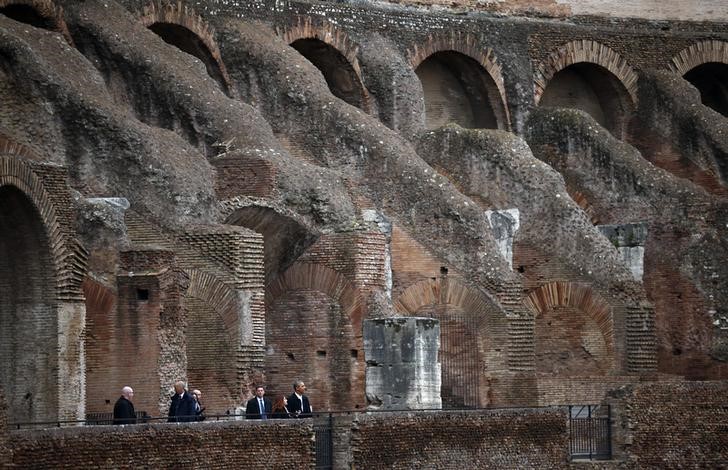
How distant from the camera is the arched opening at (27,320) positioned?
2683 centimetres

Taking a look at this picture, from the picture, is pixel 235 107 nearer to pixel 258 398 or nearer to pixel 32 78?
pixel 32 78

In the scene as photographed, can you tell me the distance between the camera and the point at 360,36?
40.8 meters

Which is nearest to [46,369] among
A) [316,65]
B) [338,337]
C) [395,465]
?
[395,465]

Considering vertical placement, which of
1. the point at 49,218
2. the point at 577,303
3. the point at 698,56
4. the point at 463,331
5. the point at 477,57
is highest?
the point at 698,56

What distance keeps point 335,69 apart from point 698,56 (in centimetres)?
873

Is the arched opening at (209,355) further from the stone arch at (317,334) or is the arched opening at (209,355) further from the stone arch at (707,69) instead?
the stone arch at (707,69)

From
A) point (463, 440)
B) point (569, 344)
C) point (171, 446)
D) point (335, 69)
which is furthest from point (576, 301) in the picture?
point (171, 446)

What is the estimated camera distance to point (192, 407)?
86.4 ft

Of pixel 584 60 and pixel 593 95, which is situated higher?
pixel 584 60

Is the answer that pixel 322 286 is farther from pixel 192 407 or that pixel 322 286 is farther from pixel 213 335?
pixel 192 407

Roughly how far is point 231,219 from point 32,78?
3.52 m

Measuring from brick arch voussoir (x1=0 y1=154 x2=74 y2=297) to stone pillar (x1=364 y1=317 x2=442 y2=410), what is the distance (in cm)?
518

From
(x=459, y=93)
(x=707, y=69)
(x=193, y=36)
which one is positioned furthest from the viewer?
(x=707, y=69)

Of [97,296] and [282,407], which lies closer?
[282,407]
